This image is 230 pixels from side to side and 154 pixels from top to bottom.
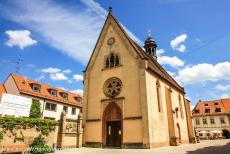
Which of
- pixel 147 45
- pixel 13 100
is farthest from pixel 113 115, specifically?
pixel 147 45

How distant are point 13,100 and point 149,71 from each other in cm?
1398

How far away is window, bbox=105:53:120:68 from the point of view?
79.5 feet

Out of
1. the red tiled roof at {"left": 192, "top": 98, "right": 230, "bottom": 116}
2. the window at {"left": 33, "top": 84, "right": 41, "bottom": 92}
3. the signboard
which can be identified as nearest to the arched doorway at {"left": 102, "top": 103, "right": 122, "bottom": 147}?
the signboard

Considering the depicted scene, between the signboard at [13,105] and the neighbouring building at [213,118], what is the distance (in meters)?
47.3

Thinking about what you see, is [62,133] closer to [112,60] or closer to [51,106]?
[112,60]

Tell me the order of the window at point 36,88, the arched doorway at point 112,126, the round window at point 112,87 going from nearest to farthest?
the arched doorway at point 112,126, the round window at point 112,87, the window at point 36,88

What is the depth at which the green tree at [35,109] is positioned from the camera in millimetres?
33594

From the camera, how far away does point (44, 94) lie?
38406 mm

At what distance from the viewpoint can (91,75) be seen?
25.9m

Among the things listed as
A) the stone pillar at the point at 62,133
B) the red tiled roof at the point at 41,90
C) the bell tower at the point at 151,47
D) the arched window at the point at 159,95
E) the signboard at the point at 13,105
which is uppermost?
the bell tower at the point at 151,47

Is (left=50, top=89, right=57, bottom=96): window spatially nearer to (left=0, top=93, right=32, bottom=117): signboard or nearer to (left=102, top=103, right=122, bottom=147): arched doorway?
(left=102, top=103, right=122, bottom=147): arched doorway

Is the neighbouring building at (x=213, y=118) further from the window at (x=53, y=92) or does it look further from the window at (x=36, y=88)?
the window at (x=36, y=88)

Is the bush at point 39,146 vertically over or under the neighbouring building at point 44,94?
under

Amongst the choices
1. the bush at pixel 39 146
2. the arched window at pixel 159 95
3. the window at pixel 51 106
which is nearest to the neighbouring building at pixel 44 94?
the window at pixel 51 106
